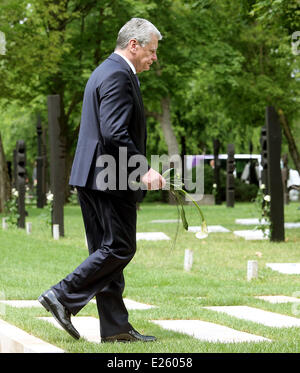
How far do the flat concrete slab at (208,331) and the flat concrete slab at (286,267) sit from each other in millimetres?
4265

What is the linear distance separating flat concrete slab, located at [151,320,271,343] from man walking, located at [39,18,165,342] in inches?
23.8

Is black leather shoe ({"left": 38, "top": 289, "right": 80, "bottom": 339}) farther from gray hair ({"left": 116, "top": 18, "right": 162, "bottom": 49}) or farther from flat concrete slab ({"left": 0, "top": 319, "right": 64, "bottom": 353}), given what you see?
gray hair ({"left": 116, "top": 18, "right": 162, "bottom": 49})

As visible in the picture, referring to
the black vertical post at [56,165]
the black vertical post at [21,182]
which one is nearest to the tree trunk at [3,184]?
the black vertical post at [21,182]

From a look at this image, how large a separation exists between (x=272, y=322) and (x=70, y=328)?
2000 millimetres

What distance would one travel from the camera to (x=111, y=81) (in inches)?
242

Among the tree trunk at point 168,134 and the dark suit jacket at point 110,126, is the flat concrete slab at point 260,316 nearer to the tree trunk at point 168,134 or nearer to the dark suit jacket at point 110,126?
the dark suit jacket at point 110,126

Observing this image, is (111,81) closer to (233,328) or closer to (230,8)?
(233,328)

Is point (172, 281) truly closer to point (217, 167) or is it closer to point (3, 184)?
point (3, 184)

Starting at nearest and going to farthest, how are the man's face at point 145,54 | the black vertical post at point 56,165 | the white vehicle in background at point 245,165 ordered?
the man's face at point 145,54 < the black vertical post at point 56,165 < the white vehicle in background at point 245,165

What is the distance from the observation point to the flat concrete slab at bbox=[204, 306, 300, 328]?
7.49m

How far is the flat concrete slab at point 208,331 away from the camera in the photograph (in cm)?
656

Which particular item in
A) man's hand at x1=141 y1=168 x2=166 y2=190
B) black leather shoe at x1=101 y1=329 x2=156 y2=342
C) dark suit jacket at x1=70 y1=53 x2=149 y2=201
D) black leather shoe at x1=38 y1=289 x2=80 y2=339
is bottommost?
black leather shoe at x1=101 y1=329 x2=156 y2=342

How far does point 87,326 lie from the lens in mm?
7180

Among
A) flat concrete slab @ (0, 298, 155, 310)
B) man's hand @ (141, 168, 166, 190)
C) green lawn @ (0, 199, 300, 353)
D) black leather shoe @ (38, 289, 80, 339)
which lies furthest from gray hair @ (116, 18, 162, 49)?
flat concrete slab @ (0, 298, 155, 310)
